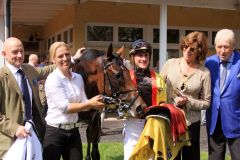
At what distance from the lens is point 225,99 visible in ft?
14.9

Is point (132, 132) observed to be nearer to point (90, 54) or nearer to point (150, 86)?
point (150, 86)

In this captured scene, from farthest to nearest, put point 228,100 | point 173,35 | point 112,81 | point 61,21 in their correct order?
point 61,21 → point 173,35 → point 228,100 → point 112,81

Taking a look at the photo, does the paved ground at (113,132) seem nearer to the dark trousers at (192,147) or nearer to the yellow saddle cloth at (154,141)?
the dark trousers at (192,147)

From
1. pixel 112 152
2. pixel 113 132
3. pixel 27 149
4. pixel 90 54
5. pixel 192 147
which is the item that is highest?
pixel 90 54

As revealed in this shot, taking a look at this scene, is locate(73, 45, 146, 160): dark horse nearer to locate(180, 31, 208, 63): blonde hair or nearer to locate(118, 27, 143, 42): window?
locate(180, 31, 208, 63): blonde hair

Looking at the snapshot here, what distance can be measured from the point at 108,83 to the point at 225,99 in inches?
49.0

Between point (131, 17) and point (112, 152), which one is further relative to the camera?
point (131, 17)

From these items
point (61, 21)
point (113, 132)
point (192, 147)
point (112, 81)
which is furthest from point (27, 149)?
point (61, 21)

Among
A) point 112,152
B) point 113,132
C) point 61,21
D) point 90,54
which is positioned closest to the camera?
point 90,54

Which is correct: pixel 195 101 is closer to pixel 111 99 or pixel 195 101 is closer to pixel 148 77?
pixel 148 77

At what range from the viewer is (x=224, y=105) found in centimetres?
456

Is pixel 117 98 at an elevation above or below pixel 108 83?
below

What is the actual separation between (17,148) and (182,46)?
6.32ft

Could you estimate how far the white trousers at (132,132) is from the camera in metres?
4.15
